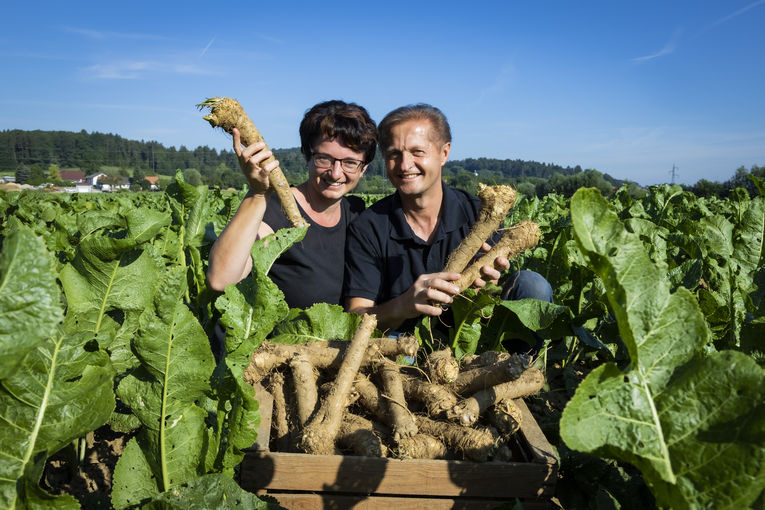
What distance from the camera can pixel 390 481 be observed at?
1.66 metres

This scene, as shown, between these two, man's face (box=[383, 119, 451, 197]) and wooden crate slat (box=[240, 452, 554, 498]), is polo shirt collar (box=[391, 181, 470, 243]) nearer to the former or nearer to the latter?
man's face (box=[383, 119, 451, 197])

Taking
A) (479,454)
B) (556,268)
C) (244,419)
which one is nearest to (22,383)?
(244,419)

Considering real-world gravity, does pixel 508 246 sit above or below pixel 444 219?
below

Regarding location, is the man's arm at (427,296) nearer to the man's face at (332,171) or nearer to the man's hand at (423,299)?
the man's hand at (423,299)

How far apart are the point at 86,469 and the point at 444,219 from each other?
241cm

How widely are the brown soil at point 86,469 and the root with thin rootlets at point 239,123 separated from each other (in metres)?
1.50

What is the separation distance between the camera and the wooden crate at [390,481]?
165 cm

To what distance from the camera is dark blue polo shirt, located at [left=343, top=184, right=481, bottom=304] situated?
10.5 feet

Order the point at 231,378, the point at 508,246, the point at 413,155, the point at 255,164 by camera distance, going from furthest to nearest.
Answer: the point at 413,155 → the point at 508,246 → the point at 255,164 → the point at 231,378

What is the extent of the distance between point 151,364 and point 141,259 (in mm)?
487

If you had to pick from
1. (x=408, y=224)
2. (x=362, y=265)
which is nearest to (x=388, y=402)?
(x=362, y=265)

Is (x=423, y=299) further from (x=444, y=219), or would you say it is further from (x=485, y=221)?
(x=444, y=219)

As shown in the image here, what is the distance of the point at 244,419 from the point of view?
4.57ft

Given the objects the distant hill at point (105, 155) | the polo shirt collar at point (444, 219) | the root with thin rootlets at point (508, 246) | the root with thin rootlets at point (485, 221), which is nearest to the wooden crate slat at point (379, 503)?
Answer: the root with thin rootlets at point (508, 246)
